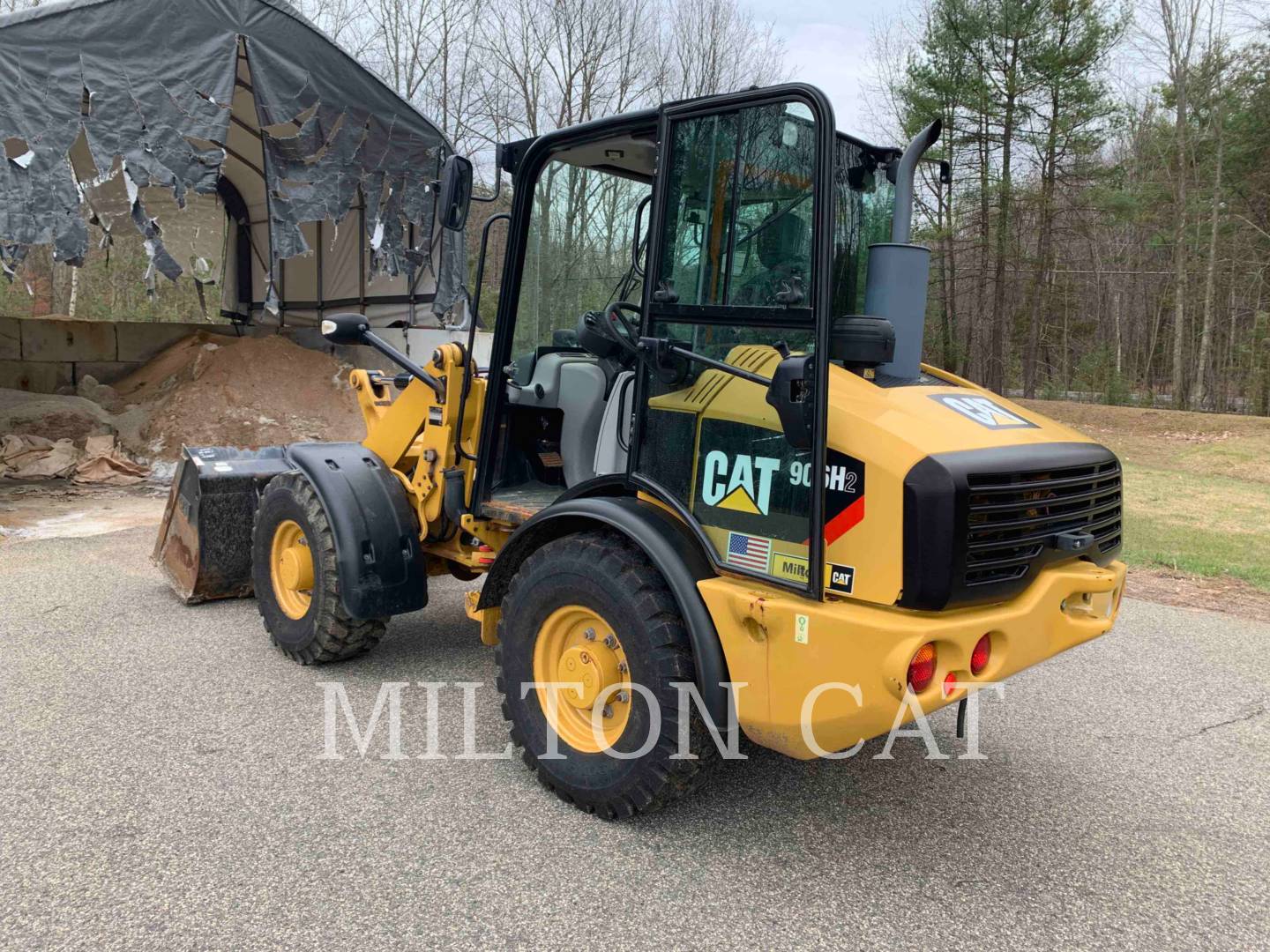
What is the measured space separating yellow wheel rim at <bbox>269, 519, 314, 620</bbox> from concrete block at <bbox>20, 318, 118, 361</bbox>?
983cm

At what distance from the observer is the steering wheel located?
315 cm

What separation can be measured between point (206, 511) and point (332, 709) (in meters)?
1.84

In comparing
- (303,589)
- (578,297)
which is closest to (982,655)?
(578,297)

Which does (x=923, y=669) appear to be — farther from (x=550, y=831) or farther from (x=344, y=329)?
(x=344, y=329)

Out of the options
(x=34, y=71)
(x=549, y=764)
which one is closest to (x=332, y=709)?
(x=549, y=764)

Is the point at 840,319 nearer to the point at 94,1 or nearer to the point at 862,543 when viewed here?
the point at 862,543

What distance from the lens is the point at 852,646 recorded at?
8.37ft

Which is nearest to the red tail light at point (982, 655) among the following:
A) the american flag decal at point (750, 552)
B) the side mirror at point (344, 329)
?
the american flag decal at point (750, 552)

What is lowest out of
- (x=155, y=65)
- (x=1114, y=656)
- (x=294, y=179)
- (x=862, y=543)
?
(x=1114, y=656)

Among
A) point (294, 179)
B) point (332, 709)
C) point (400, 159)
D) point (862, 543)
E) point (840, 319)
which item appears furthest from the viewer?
point (400, 159)

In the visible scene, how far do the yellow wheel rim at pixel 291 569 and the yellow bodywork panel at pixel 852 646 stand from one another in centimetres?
240

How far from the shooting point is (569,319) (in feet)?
12.3

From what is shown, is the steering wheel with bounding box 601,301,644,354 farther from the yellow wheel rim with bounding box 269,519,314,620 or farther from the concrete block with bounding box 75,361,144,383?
the concrete block with bounding box 75,361,144,383

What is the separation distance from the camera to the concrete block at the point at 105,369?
12.7 metres
